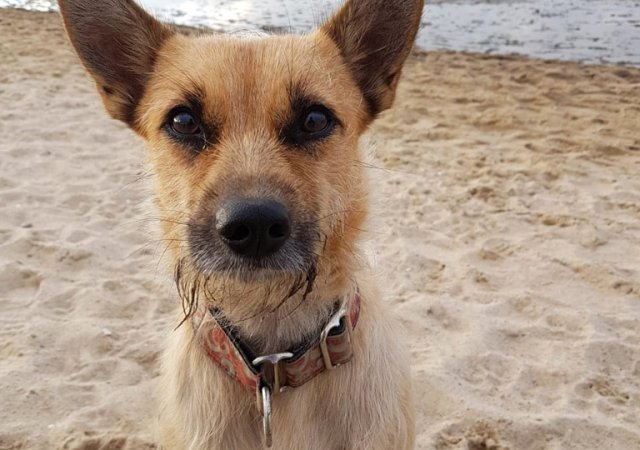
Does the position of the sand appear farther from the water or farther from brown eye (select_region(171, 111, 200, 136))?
the water

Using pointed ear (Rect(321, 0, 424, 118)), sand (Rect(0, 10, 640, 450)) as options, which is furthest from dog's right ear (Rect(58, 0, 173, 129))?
pointed ear (Rect(321, 0, 424, 118))

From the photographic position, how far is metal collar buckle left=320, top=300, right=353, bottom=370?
2.19 m

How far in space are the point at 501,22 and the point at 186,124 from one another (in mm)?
11843

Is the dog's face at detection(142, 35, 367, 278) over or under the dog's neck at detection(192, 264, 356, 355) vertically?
over

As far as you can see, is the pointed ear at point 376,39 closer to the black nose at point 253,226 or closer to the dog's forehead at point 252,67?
the dog's forehead at point 252,67

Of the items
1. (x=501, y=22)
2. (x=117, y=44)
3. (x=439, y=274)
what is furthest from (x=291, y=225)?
(x=501, y=22)

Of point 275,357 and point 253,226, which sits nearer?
point 253,226

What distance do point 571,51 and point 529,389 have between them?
8.55 metres

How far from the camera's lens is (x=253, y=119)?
2.23m

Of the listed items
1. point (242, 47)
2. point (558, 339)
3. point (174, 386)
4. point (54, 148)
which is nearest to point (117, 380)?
point (174, 386)

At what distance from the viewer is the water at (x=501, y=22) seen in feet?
35.2

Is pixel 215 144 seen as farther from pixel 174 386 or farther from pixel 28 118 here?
pixel 28 118

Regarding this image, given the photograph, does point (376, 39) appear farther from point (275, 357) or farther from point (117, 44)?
point (275, 357)

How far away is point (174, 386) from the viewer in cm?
246
